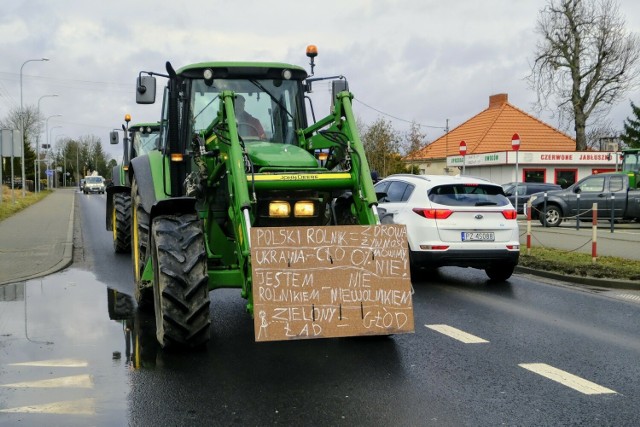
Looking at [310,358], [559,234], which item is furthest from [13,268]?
[559,234]

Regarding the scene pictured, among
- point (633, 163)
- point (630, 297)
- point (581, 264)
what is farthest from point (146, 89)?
point (633, 163)

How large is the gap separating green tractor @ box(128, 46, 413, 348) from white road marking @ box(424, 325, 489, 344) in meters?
1.55

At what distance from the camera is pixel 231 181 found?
6660mm

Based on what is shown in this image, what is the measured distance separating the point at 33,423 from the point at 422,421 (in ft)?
8.55

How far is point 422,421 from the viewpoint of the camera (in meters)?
4.86

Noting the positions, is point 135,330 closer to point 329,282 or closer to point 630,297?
point 329,282

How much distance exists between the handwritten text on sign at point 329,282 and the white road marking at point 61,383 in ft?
4.65

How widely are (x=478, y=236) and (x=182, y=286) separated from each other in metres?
6.14

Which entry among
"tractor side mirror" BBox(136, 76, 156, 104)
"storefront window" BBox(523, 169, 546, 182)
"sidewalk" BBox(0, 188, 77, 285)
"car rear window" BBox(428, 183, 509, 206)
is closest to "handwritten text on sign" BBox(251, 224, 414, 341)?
"tractor side mirror" BBox(136, 76, 156, 104)

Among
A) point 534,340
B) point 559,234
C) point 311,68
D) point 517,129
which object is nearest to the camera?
point 534,340

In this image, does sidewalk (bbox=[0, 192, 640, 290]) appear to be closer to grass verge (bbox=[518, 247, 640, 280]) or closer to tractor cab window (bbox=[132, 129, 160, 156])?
grass verge (bbox=[518, 247, 640, 280])

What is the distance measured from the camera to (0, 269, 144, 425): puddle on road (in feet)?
16.8

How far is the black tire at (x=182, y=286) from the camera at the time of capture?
6145 mm

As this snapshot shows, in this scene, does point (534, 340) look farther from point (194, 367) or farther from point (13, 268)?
point (13, 268)
